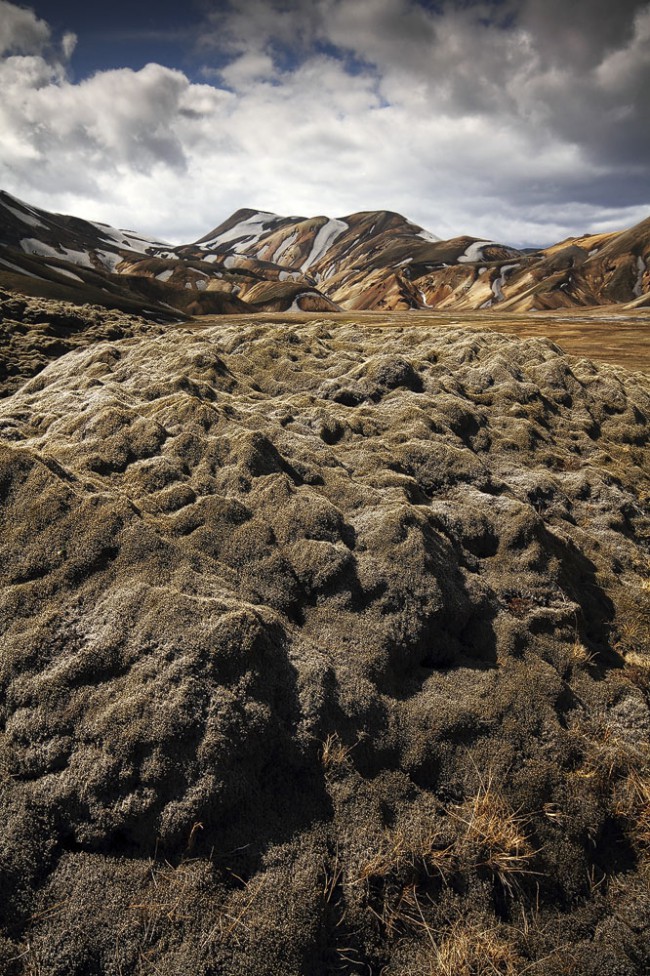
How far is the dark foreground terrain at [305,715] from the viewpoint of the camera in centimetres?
517

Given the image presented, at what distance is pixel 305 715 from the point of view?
660cm

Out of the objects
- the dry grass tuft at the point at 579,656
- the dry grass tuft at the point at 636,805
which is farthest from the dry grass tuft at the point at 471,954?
the dry grass tuft at the point at 579,656

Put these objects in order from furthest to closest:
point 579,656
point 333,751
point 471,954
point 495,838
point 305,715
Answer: point 579,656, point 305,715, point 333,751, point 495,838, point 471,954

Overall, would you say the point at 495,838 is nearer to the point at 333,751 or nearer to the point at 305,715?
the point at 333,751

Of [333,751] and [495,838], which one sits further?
[333,751]

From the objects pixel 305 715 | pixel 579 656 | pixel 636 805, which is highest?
pixel 305 715

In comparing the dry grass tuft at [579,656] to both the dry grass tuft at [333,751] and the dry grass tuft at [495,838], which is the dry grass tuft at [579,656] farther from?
the dry grass tuft at [333,751]

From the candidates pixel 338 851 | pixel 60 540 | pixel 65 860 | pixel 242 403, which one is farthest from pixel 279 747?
pixel 242 403

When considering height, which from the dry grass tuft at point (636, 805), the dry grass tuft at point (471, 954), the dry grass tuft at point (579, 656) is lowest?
the dry grass tuft at point (471, 954)

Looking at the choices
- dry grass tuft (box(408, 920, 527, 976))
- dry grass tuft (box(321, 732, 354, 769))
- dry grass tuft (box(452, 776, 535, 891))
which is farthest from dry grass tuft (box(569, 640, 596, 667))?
dry grass tuft (box(321, 732, 354, 769))

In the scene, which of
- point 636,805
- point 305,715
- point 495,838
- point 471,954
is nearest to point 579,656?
point 636,805

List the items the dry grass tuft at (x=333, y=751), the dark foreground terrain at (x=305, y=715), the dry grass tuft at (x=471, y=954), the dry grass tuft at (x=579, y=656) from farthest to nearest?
1. the dry grass tuft at (x=579, y=656)
2. the dry grass tuft at (x=333, y=751)
3. the dark foreground terrain at (x=305, y=715)
4. the dry grass tuft at (x=471, y=954)

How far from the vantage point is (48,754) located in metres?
5.84

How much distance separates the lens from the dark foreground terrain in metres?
5.17
